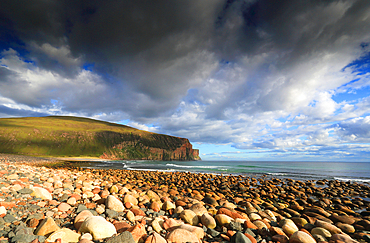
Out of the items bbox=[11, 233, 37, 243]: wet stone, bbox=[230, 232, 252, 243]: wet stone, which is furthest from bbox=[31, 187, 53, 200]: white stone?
bbox=[230, 232, 252, 243]: wet stone

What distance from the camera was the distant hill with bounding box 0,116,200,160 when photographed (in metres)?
77.6

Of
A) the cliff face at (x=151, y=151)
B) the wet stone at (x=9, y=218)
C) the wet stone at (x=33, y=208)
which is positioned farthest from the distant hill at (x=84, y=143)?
the wet stone at (x=9, y=218)

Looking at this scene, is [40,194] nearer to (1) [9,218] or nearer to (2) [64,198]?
(2) [64,198]

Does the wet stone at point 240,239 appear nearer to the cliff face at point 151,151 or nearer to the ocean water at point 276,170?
the ocean water at point 276,170

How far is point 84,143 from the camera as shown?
9494cm

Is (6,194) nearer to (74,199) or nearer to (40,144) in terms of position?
(74,199)

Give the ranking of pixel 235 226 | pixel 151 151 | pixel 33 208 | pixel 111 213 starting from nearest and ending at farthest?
pixel 33 208 < pixel 235 226 < pixel 111 213 < pixel 151 151

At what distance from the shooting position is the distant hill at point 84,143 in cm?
7762

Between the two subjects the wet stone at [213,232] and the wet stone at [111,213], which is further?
the wet stone at [111,213]

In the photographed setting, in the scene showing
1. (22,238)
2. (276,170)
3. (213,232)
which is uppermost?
(22,238)

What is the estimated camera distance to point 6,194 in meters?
4.23

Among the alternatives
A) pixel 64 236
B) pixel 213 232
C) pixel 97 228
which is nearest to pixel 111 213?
pixel 97 228

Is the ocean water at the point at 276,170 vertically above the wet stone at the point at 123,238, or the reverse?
the wet stone at the point at 123,238

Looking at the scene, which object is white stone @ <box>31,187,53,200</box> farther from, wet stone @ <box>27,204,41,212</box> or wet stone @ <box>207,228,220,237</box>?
wet stone @ <box>207,228,220,237</box>
